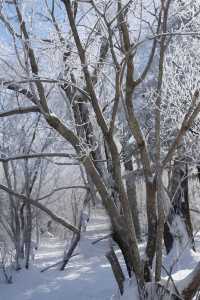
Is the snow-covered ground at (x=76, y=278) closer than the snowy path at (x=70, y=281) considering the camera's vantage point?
Yes

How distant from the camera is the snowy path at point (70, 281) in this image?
412 inches

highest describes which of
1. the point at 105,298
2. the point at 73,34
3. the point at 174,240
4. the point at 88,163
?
the point at 73,34

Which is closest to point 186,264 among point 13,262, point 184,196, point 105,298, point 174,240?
point 174,240

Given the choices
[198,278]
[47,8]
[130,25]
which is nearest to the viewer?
[198,278]

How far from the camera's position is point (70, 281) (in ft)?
37.3

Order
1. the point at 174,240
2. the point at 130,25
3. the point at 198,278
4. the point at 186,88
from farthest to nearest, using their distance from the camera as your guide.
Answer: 1. the point at 174,240
2. the point at 186,88
3. the point at 130,25
4. the point at 198,278

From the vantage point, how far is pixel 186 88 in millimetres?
6195

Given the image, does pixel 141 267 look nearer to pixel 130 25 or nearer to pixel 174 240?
pixel 130 25

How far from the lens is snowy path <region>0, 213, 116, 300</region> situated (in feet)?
34.3

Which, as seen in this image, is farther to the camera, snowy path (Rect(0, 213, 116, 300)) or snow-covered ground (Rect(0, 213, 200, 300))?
snowy path (Rect(0, 213, 116, 300))

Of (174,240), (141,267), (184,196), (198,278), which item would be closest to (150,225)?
(141,267)

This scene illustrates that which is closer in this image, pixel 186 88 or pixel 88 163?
pixel 88 163

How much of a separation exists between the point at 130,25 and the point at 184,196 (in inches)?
330

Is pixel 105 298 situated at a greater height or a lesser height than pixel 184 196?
lesser
